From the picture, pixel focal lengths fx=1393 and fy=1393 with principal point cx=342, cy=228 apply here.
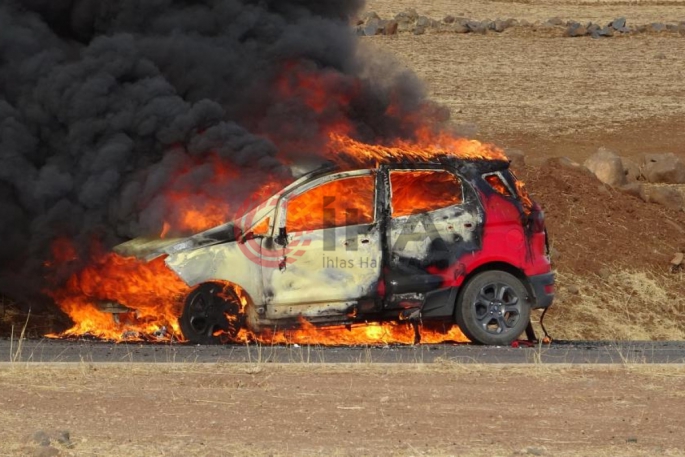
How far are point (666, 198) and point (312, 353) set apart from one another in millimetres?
10258

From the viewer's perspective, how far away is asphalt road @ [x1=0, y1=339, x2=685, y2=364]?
11273 mm

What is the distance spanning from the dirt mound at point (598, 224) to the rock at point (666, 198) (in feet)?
0.67

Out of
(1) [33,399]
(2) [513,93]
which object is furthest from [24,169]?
(2) [513,93]

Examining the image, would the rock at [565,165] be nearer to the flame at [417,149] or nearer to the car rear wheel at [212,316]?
the flame at [417,149]

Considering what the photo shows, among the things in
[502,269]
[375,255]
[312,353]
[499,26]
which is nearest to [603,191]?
[502,269]

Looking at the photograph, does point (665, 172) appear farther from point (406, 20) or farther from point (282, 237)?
point (406, 20)

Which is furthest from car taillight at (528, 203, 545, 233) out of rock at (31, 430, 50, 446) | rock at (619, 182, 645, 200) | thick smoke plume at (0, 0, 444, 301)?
rock at (619, 182, 645, 200)

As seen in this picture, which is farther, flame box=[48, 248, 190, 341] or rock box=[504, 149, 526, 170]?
rock box=[504, 149, 526, 170]

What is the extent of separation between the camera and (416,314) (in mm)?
12336

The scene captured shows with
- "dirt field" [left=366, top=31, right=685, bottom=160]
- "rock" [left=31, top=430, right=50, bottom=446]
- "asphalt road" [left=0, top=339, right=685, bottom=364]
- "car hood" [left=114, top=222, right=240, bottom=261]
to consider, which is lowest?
"rock" [left=31, top=430, right=50, bottom=446]

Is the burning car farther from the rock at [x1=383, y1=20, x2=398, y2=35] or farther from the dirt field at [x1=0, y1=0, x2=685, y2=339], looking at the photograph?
the rock at [x1=383, y1=20, x2=398, y2=35]

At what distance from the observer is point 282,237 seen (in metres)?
12.0

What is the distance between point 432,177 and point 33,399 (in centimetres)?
447

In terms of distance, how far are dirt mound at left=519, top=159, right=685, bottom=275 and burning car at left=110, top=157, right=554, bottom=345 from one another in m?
5.96
